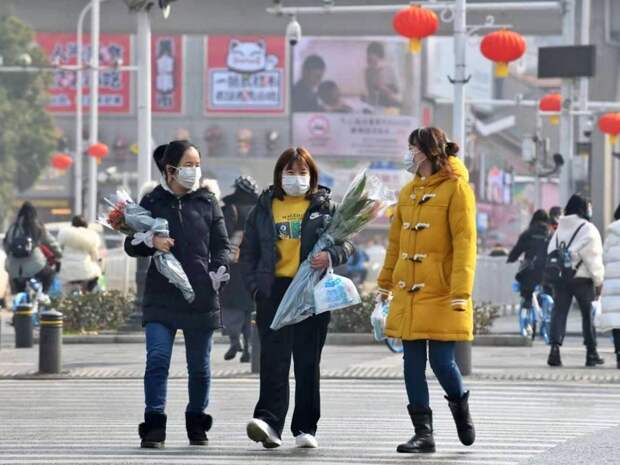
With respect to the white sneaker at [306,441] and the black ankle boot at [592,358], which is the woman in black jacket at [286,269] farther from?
the black ankle boot at [592,358]

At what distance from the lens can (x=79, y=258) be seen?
26.2 meters

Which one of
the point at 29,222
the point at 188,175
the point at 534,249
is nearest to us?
the point at 188,175

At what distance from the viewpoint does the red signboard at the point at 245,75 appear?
97.6m

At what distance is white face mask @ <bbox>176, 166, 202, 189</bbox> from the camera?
11500 millimetres

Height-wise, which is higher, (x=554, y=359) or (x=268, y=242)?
(x=268, y=242)

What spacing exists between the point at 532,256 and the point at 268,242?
44.9 ft

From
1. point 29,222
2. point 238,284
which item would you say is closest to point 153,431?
point 238,284

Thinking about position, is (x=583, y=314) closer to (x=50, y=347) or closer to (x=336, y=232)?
(x=50, y=347)

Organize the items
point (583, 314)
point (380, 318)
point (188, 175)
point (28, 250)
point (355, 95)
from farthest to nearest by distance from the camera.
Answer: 1. point (355, 95)
2. point (28, 250)
3. point (583, 314)
4. point (380, 318)
5. point (188, 175)

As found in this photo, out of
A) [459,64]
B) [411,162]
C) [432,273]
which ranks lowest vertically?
[432,273]

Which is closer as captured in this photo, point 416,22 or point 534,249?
point 534,249

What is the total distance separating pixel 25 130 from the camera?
69.7 metres

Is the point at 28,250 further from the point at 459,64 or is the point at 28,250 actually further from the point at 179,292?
the point at 179,292

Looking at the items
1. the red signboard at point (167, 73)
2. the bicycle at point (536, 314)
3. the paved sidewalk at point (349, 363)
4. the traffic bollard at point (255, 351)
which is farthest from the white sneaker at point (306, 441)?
the red signboard at point (167, 73)
